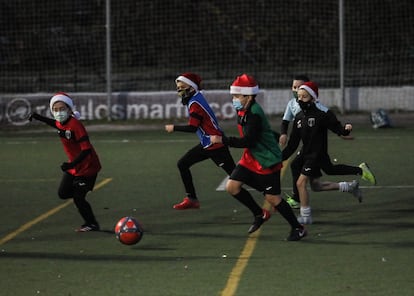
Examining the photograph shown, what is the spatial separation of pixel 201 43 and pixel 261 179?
85.5 ft

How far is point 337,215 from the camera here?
1365 centimetres

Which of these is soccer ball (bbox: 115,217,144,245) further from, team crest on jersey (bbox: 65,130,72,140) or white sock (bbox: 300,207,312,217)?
white sock (bbox: 300,207,312,217)

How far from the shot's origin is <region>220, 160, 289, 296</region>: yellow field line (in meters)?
9.23

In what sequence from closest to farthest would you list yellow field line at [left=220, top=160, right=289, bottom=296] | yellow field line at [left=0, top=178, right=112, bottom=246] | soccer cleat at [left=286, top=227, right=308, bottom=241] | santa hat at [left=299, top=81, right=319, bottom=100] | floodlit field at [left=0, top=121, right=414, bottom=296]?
yellow field line at [left=220, top=160, right=289, bottom=296]
floodlit field at [left=0, top=121, right=414, bottom=296]
soccer cleat at [left=286, top=227, right=308, bottom=241]
yellow field line at [left=0, top=178, right=112, bottom=246]
santa hat at [left=299, top=81, right=319, bottom=100]

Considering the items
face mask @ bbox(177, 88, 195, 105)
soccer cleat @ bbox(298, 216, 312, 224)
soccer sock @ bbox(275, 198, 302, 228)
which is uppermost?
face mask @ bbox(177, 88, 195, 105)

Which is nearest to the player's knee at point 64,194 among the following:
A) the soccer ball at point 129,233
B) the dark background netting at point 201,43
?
the soccer ball at point 129,233

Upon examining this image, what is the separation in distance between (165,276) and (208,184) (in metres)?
7.09

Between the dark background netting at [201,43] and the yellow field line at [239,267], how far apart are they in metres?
22.0

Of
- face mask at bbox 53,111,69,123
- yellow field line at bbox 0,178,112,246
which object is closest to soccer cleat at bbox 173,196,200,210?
yellow field line at bbox 0,178,112,246

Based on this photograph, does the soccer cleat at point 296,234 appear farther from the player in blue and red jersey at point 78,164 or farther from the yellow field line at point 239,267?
the player in blue and red jersey at point 78,164

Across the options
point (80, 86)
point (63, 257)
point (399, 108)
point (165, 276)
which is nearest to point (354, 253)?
point (165, 276)

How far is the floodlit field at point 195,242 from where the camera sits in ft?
31.3

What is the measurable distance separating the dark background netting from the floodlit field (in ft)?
49.7

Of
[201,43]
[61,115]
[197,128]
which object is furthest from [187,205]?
[201,43]
